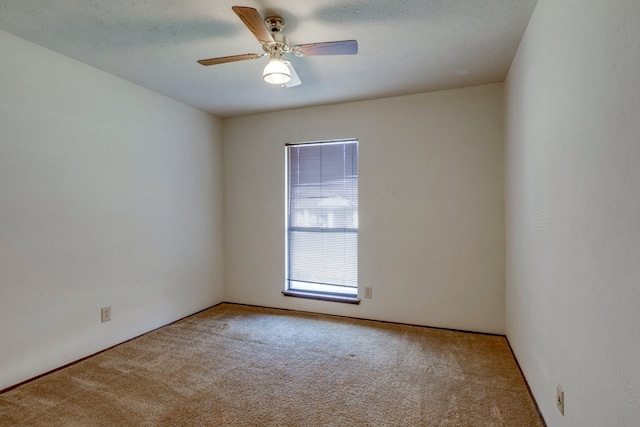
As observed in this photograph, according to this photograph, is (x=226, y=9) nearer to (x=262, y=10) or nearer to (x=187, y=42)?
(x=262, y=10)

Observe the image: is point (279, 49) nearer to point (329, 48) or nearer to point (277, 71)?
point (277, 71)

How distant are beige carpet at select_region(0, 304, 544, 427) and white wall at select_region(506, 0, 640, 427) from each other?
0.45 metres

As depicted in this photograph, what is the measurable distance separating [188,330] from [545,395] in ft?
9.73

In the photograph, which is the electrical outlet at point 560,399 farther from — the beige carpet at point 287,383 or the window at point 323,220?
the window at point 323,220

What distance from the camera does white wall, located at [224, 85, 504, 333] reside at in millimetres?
3146

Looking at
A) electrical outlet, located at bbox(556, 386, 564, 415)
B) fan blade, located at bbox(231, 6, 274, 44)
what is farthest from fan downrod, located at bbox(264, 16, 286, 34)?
electrical outlet, located at bbox(556, 386, 564, 415)

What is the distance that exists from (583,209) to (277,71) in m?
1.69

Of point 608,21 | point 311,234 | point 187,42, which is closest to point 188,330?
point 311,234

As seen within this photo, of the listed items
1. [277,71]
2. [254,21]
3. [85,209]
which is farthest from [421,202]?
[85,209]

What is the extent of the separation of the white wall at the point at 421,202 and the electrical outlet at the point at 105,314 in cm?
171

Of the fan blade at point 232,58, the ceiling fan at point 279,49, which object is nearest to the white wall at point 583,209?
the ceiling fan at point 279,49

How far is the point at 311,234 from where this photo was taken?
3.91m

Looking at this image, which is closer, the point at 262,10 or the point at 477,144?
the point at 262,10

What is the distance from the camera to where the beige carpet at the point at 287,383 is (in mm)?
1923
